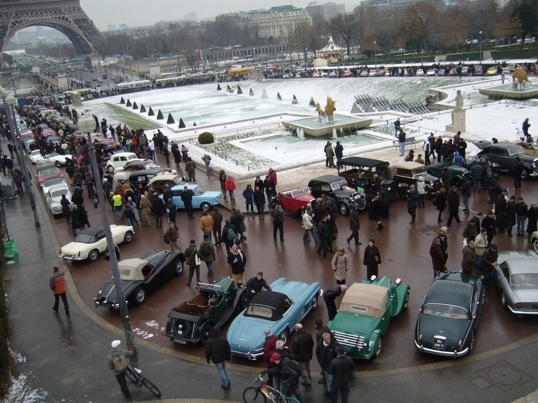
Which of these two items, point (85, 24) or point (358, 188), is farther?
point (85, 24)

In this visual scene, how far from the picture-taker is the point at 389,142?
111ft

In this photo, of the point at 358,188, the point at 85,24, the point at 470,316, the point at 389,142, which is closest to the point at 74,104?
the point at 389,142

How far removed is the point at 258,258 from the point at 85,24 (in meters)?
150

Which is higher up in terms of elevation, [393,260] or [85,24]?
[85,24]

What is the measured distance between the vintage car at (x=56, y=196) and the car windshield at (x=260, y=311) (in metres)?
16.3

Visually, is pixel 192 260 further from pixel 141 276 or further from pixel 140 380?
pixel 140 380

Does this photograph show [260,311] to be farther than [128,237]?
No

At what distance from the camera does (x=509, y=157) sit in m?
24.4

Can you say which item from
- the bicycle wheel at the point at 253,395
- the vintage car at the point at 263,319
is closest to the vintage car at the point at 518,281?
the vintage car at the point at 263,319

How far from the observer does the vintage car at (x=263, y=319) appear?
12.4 meters

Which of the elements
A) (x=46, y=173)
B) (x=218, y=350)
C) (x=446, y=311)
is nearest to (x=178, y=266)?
(x=218, y=350)

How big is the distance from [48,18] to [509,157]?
5786 inches

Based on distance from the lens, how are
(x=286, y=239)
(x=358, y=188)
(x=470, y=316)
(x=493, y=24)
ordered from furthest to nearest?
(x=493, y=24)
(x=358, y=188)
(x=286, y=239)
(x=470, y=316)

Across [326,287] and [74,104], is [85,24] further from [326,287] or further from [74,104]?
[326,287]
